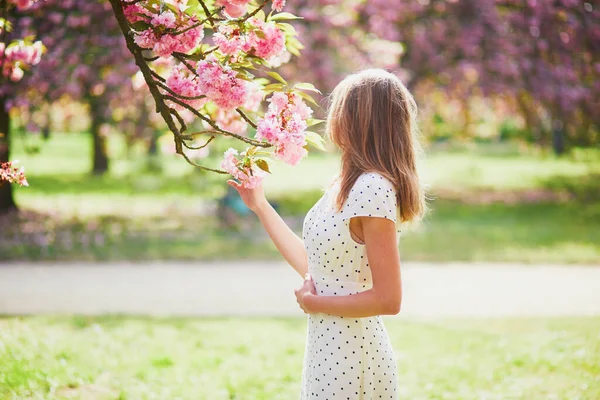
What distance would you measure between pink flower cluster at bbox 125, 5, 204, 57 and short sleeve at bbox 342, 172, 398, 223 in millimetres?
1128

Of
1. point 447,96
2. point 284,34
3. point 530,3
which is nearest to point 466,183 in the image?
point 447,96

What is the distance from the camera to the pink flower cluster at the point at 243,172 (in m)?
2.82

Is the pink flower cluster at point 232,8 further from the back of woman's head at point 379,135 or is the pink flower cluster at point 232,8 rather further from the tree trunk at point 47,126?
the tree trunk at point 47,126

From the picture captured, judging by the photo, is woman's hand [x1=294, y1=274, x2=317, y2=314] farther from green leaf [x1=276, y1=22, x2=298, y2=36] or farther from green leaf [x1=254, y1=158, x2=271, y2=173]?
green leaf [x1=276, y1=22, x2=298, y2=36]

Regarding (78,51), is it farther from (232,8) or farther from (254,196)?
(254,196)

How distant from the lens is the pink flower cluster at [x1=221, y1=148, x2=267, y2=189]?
2.82 m

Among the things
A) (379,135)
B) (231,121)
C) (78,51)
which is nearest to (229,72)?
(231,121)

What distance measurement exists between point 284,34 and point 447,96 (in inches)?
461

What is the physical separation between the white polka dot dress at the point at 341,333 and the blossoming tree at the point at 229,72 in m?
0.44

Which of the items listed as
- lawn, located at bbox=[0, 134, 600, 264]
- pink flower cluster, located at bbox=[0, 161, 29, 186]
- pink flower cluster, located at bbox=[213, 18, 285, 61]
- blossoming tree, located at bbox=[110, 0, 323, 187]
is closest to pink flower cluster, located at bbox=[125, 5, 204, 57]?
blossoming tree, located at bbox=[110, 0, 323, 187]

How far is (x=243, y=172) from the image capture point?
283cm

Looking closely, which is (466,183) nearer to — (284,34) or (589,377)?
(589,377)

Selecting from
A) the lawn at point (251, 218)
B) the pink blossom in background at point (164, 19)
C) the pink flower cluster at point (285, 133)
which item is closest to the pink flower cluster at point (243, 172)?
the pink flower cluster at point (285, 133)

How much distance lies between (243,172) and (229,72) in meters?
0.45
